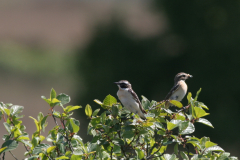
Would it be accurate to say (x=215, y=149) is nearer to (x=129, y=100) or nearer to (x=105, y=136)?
(x=105, y=136)

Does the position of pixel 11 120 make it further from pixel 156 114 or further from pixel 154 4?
pixel 154 4

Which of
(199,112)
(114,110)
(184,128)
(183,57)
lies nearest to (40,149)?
(114,110)

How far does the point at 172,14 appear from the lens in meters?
9.19

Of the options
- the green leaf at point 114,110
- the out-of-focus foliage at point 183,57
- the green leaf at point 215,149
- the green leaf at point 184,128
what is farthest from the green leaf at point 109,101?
the out-of-focus foliage at point 183,57

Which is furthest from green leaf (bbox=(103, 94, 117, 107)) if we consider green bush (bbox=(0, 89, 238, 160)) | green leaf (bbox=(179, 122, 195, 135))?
green leaf (bbox=(179, 122, 195, 135))

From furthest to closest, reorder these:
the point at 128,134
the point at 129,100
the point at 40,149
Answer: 1. the point at 129,100
2. the point at 128,134
3. the point at 40,149

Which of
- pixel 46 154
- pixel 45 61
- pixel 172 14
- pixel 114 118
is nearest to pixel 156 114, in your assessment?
pixel 114 118

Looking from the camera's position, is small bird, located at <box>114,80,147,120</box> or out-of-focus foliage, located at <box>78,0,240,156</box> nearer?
small bird, located at <box>114,80,147,120</box>

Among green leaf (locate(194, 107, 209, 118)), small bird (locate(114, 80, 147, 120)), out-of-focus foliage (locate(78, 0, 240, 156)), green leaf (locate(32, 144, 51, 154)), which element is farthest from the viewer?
out-of-focus foliage (locate(78, 0, 240, 156))

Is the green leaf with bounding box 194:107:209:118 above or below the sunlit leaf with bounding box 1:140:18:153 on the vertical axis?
above

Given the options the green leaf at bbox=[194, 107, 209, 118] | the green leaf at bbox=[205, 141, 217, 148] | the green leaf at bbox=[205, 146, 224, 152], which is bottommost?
the green leaf at bbox=[205, 146, 224, 152]

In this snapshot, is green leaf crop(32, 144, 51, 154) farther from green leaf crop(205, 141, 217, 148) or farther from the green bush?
green leaf crop(205, 141, 217, 148)

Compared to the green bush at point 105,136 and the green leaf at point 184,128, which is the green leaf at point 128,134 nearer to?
the green bush at point 105,136

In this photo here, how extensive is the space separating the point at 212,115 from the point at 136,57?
2.76 meters
